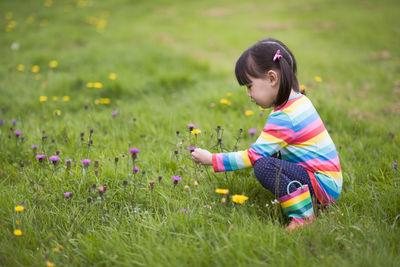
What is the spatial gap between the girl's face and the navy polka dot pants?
455 mm

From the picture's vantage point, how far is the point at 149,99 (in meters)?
4.52

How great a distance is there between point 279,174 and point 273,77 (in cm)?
70

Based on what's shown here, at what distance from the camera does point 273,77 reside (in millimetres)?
2168

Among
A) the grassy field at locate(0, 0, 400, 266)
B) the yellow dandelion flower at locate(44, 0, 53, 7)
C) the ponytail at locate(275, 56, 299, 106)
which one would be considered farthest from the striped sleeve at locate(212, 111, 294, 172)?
the yellow dandelion flower at locate(44, 0, 53, 7)

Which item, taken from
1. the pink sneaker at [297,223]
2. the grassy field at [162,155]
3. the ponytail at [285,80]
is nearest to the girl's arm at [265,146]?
the ponytail at [285,80]

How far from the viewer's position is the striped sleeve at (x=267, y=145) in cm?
211

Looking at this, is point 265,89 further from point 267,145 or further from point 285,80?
point 267,145

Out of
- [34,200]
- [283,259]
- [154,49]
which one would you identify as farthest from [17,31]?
[283,259]

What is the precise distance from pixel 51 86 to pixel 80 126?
1.90 meters

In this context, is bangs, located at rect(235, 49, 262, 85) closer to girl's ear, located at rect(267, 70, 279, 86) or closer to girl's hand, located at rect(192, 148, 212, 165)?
girl's ear, located at rect(267, 70, 279, 86)

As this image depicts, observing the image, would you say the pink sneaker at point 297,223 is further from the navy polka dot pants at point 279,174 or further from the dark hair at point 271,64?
the dark hair at point 271,64

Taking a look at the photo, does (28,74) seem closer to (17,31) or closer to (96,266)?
(17,31)

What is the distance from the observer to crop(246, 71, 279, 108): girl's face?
86.0 inches

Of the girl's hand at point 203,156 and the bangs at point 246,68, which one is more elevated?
the bangs at point 246,68
